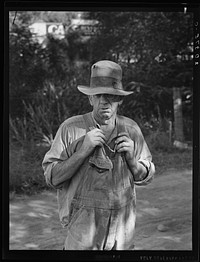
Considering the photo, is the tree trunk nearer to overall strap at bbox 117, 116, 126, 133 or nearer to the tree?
the tree

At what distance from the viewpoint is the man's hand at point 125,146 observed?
1.99m

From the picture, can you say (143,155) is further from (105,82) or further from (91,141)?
(105,82)

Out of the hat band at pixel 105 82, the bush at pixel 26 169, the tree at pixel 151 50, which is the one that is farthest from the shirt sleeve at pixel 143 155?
the bush at pixel 26 169

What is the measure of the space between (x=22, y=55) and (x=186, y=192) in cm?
99

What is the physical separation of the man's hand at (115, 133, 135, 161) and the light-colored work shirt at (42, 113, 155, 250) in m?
0.02

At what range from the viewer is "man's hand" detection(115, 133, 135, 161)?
1.99 m

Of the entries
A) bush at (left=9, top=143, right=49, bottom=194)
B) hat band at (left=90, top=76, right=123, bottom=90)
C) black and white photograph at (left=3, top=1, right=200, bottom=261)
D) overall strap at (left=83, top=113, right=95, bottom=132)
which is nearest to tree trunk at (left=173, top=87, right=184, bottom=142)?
black and white photograph at (left=3, top=1, right=200, bottom=261)

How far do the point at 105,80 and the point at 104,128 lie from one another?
0.21 meters

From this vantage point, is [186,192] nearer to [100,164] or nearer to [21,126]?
[100,164]

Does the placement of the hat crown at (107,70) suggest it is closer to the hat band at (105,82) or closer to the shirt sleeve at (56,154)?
the hat band at (105,82)

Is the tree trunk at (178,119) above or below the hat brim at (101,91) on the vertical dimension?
below

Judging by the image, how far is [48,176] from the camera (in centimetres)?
201

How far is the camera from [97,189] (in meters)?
1.99
